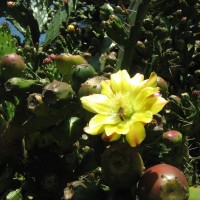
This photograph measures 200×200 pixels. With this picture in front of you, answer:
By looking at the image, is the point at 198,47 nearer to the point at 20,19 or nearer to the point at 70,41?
the point at 70,41

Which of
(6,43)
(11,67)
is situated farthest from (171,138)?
(6,43)

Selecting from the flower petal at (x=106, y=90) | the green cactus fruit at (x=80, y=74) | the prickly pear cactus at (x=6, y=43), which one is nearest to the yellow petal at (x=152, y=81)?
the flower petal at (x=106, y=90)

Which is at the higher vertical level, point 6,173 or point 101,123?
point 101,123

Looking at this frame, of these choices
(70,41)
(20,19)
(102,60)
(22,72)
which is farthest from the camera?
(20,19)

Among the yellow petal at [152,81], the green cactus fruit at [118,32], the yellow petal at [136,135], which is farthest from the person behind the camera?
the green cactus fruit at [118,32]

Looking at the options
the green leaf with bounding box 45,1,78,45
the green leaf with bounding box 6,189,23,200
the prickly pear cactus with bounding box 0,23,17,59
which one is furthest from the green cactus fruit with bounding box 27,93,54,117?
the green leaf with bounding box 45,1,78,45

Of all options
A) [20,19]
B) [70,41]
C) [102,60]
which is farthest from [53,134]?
[20,19]

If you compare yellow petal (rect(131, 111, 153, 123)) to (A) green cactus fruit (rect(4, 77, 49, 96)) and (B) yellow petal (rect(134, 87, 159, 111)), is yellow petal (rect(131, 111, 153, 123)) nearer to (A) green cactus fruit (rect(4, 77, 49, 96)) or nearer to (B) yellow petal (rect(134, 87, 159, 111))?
(B) yellow petal (rect(134, 87, 159, 111))

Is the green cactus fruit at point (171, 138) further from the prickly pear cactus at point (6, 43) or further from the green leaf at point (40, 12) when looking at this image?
the green leaf at point (40, 12)
